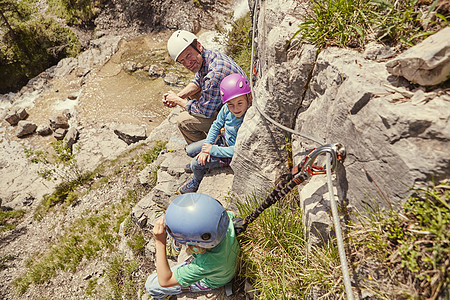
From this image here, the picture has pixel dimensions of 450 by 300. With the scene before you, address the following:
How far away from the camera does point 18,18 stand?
22938 mm

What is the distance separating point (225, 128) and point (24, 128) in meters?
16.6

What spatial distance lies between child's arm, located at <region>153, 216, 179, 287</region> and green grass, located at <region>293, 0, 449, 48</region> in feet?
8.81

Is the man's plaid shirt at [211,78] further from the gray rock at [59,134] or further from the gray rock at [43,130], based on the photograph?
the gray rock at [43,130]

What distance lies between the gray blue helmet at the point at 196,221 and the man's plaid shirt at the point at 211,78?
8.84 ft

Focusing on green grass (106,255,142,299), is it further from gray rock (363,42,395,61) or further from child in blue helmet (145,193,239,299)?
gray rock (363,42,395,61)

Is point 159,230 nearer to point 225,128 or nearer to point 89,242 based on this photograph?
point 225,128

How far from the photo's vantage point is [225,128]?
14.6 feet

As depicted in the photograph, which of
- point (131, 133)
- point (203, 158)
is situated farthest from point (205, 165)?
point (131, 133)

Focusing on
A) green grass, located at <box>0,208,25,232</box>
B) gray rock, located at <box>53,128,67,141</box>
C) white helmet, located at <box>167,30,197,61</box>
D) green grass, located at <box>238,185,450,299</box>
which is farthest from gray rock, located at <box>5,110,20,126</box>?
green grass, located at <box>238,185,450,299</box>

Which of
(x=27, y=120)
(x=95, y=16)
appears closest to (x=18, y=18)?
(x=95, y=16)

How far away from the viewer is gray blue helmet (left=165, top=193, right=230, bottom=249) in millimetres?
2547

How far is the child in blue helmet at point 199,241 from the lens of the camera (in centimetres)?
257

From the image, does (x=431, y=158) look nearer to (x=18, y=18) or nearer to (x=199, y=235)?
(x=199, y=235)

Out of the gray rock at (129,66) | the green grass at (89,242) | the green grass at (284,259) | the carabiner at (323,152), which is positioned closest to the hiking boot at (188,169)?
the green grass at (89,242)
